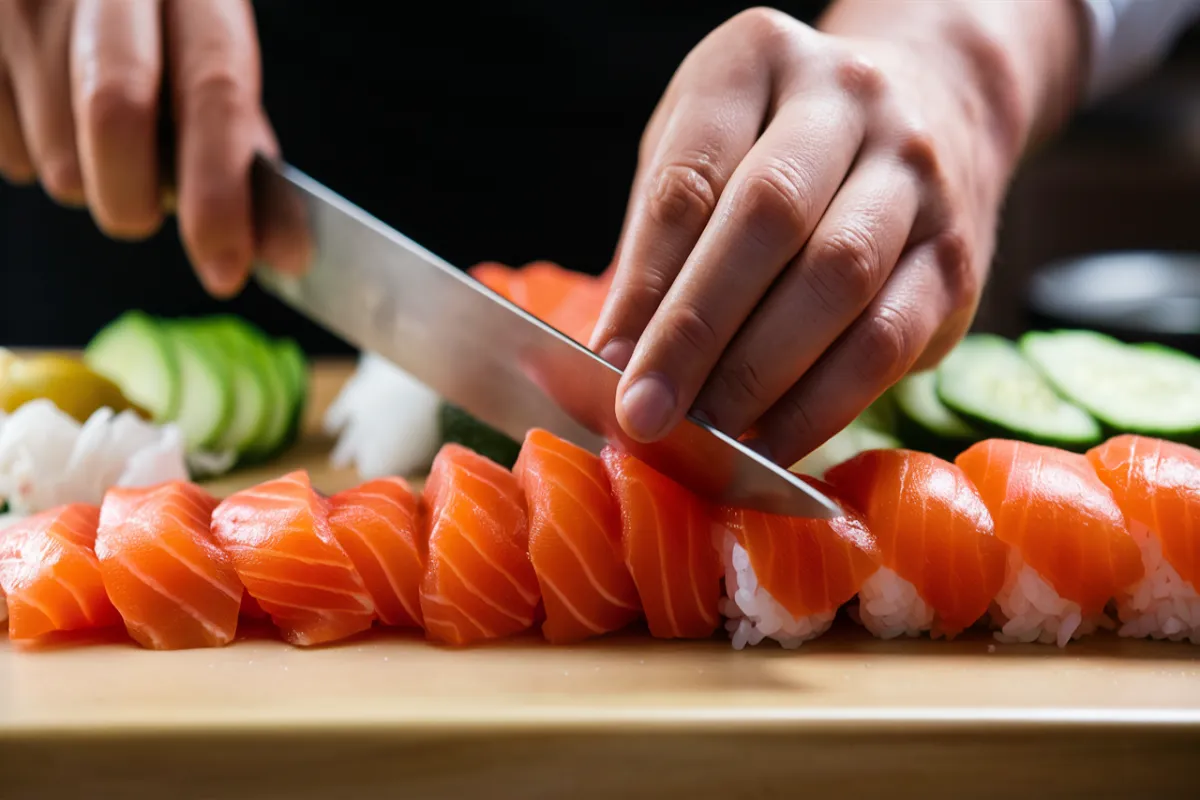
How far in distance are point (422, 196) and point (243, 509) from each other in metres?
1.70

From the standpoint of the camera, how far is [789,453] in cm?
142

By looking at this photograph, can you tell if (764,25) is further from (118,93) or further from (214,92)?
(118,93)

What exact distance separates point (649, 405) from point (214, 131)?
1139 millimetres

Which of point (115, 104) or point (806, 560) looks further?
point (115, 104)

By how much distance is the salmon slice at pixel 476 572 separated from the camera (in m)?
1.44

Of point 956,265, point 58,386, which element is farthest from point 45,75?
point 956,265

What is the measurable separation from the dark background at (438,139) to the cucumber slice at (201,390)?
64 centimetres

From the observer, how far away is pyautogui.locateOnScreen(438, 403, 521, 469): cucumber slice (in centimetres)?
204

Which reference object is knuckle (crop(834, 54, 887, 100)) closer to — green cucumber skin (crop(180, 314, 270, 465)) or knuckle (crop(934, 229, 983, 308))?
knuckle (crop(934, 229, 983, 308))

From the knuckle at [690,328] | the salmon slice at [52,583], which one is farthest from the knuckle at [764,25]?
the salmon slice at [52,583]

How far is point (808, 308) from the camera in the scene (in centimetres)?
133

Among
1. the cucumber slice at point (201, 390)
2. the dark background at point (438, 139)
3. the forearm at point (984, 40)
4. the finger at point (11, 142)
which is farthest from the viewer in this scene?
the dark background at point (438, 139)

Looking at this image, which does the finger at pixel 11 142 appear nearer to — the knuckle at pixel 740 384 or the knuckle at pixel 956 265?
the knuckle at pixel 740 384

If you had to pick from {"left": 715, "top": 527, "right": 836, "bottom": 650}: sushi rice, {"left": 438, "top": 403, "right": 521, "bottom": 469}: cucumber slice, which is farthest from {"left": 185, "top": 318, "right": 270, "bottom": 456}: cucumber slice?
{"left": 715, "top": 527, "right": 836, "bottom": 650}: sushi rice
